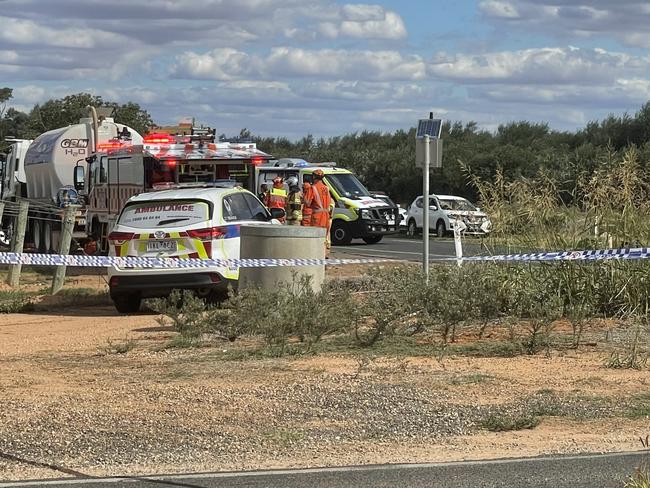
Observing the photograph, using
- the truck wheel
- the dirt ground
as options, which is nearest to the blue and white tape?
the dirt ground

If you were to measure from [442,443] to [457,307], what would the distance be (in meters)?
4.10

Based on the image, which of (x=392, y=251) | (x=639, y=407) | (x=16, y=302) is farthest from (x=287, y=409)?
(x=392, y=251)

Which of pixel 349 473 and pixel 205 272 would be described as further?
pixel 205 272

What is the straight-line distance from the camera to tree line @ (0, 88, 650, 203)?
52.7m

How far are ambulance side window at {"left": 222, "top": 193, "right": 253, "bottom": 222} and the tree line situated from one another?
29333 millimetres

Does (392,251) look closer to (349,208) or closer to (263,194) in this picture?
(349,208)

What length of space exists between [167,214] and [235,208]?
111 centimetres

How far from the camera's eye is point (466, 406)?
9.38m

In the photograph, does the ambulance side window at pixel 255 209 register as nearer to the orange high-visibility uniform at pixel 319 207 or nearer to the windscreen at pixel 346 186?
the orange high-visibility uniform at pixel 319 207

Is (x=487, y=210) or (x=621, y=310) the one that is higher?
(x=487, y=210)

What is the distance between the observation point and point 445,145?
210 feet

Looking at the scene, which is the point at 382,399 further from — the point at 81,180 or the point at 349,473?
the point at 81,180

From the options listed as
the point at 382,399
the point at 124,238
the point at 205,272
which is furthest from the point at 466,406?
the point at 124,238

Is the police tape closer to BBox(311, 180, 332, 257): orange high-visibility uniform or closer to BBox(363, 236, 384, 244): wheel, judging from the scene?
BBox(311, 180, 332, 257): orange high-visibility uniform
